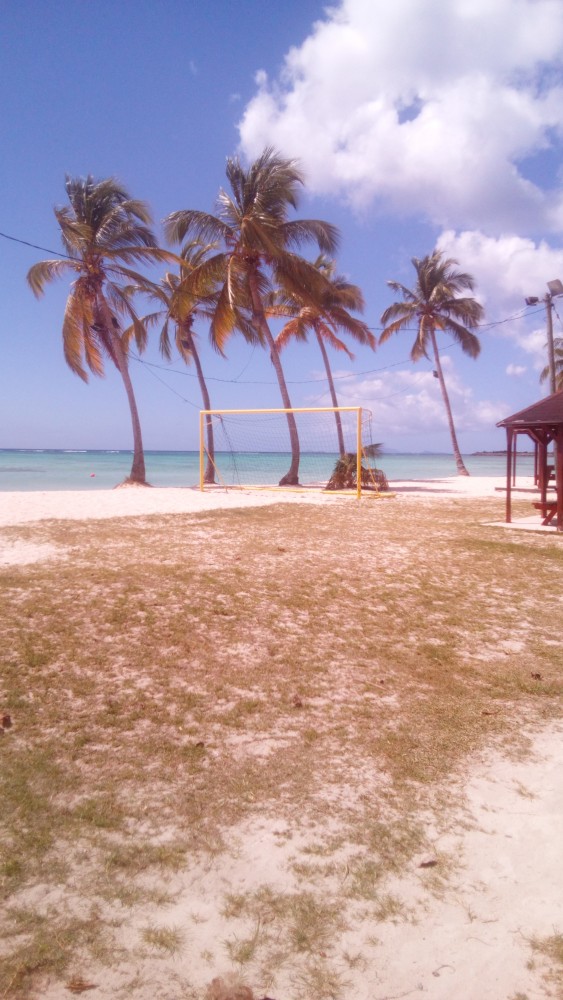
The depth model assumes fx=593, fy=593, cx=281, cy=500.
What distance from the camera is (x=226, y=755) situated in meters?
3.06

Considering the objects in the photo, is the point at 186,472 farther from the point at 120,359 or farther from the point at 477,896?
the point at 477,896

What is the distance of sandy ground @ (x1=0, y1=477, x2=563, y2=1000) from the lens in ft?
5.83

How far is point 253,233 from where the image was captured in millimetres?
17078

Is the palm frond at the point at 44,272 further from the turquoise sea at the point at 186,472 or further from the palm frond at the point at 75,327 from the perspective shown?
the turquoise sea at the point at 186,472

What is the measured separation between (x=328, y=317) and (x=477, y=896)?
22.4 meters

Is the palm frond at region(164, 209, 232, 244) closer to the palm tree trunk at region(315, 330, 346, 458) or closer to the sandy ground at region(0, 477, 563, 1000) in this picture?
the palm tree trunk at region(315, 330, 346, 458)

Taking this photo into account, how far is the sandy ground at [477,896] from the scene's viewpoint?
5.83 ft

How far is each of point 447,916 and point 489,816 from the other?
65 cm

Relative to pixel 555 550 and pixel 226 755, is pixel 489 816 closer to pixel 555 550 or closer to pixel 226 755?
pixel 226 755

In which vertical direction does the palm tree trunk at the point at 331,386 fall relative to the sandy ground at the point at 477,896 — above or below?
above

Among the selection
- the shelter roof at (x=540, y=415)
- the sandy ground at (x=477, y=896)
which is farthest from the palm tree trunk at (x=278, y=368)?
the sandy ground at (x=477, y=896)

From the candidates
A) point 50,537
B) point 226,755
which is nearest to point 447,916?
point 226,755

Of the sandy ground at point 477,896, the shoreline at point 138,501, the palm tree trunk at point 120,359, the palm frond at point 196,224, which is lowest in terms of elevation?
the sandy ground at point 477,896

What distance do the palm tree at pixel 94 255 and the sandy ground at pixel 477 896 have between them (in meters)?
17.8
